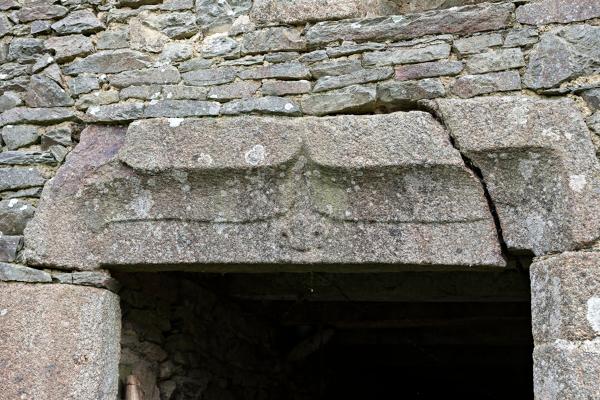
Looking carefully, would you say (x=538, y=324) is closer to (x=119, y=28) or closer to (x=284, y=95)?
(x=284, y=95)

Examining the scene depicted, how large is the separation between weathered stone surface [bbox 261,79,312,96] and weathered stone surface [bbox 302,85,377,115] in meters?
0.04

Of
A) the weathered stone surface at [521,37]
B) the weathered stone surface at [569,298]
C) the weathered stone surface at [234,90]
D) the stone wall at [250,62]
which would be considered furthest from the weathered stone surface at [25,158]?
the weathered stone surface at [569,298]

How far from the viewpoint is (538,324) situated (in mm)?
2309

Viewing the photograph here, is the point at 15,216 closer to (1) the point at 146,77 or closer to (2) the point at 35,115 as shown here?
(2) the point at 35,115

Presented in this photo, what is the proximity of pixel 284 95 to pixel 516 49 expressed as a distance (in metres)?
0.84

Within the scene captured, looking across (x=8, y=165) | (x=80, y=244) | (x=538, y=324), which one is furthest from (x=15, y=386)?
(x=538, y=324)

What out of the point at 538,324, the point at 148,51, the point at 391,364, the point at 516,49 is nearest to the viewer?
the point at 538,324

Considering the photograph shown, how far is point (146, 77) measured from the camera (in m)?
2.81

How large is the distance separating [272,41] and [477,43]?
0.76m

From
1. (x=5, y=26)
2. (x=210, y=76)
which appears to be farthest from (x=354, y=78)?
(x=5, y=26)

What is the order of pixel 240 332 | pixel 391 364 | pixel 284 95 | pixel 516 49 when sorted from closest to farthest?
pixel 516 49 → pixel 284 95 → pixel 240 332 → pixel 391 364

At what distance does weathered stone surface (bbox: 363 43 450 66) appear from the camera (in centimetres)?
257

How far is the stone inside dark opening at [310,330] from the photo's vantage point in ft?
10.8

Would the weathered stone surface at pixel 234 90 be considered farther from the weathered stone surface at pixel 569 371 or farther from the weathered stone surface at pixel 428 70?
the weathered stone surface at pixel 569 371
